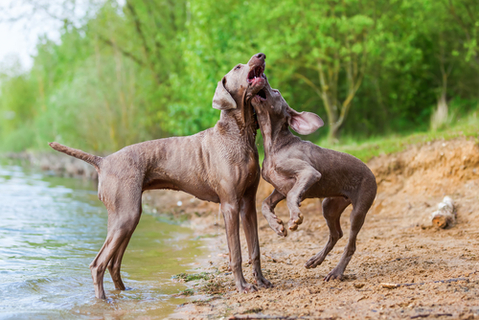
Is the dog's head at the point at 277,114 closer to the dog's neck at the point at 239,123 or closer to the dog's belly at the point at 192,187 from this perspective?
the dog's neck at the point at 239,123

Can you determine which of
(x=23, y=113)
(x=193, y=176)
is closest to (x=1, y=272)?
(x=193, y=176)

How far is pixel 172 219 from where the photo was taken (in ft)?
40.3

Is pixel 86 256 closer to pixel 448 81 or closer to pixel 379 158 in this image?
pixel 379 158

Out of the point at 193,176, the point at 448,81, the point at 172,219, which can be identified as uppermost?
the point at 448,81

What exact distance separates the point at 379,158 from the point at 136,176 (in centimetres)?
708

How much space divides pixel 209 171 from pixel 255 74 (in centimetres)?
134

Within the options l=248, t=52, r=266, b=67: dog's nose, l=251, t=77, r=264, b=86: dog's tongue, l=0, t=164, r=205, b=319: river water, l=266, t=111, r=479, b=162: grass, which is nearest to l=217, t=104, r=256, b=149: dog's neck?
l=251, t=77, r=264, b=86: dog's tongue

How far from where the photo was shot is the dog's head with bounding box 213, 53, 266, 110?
5.26 meters

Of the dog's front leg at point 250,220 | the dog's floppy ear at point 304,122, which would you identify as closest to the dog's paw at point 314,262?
the dog's front leg at point 250,220

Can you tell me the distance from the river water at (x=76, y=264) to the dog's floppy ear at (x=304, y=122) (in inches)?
103

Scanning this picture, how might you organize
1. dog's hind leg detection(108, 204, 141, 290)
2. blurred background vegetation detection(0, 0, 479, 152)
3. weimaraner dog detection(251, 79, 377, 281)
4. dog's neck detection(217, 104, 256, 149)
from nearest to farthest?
weimaraner dog detection(251, 79, 377, 281) < dog's neck detection(217, 104, 256, 149) < dog's hind leg detection(108, 204, 141, 290) < blurred background vegetation detection(0, 0, 479, 152)

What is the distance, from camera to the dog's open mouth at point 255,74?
5.28 m

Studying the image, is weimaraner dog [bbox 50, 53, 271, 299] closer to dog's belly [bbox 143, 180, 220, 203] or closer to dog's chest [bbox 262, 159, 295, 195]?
dog's belly [bbox 143, 180, 220, 203]

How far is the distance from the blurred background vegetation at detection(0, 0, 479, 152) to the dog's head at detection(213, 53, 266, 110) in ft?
30.1
